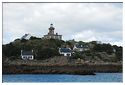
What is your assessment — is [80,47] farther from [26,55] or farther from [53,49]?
[26,55]

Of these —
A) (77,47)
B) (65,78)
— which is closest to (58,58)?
(77,47)

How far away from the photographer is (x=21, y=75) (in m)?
4.56

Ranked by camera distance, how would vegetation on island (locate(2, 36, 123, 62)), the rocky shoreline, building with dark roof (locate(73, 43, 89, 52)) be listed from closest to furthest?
vegetation on island (locate(2, 36, 123, 62)) → building with dark roof (locate(73, 43, 89, 52)) → the rocky shoreline

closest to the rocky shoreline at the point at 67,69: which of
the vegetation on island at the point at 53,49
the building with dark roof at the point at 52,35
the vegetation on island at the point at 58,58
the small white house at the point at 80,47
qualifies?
the vegetation on island at the point at 58,58

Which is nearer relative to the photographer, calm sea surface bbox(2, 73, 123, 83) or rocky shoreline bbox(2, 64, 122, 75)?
calm sea surface bbox(2, 73, 123, 83)

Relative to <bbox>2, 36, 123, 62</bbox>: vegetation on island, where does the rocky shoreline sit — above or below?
below

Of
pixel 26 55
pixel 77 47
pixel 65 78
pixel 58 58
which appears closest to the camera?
pixel 65 78

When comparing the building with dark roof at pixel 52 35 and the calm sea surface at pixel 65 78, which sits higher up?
the building with dark roof at pixel 52 35

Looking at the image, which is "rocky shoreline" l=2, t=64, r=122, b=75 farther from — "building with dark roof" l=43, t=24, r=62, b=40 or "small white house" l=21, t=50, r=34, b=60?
"building with dark roof" l=43, t=24, r=62, b=40

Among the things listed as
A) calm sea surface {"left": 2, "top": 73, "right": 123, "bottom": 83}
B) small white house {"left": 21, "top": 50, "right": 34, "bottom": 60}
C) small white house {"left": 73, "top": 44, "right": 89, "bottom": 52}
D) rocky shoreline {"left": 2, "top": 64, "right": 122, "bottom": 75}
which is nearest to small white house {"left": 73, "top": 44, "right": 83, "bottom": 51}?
small white house {"left": 73, "top": 44, "right": 89, "bottom": 52}

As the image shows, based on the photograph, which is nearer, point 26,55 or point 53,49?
point 26,55

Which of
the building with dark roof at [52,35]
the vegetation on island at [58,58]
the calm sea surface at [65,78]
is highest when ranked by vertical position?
the building with dark roof at [52,35]

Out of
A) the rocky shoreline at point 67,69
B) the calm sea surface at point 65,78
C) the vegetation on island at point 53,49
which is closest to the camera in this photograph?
the calm sea surface at point 65,78

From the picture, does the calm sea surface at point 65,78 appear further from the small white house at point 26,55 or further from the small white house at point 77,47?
the small white house at point 77,47
